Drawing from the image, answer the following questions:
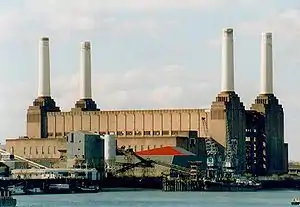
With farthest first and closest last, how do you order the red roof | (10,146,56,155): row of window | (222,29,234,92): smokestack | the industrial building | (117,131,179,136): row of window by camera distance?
(117,131,179,136): row of window < (10,146,56,155): row of window < the red roof < (222,29,234,92): smokestack < the industrial building

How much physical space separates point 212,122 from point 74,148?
2329 centimetres

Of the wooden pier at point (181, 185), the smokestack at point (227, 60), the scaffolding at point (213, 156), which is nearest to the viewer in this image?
the wooden pier at point (181, 185)

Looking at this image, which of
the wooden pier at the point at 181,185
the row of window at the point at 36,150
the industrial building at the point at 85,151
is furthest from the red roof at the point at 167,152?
the row of window at the point at 36,150

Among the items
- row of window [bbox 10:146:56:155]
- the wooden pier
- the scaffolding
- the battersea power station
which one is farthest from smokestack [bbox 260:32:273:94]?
row of window [bbox 10:146:56:155]

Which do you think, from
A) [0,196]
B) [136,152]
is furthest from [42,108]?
[0,196]

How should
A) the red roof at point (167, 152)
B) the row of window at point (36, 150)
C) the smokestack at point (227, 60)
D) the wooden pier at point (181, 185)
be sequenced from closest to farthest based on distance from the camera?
the wooden pier at point (181, 185), the smokestack at point (227, 60), the red roof at point (167, 152), the row of window at point (36, 150)

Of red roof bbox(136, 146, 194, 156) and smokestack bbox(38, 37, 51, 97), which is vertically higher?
smokestack bbox(38, 37, 51, 97)

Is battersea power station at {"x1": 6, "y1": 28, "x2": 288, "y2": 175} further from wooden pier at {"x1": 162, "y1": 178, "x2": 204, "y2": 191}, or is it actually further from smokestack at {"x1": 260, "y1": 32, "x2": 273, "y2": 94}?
wooden pier at {"x1": 162, "y1": 178, "x2": 204, "y2": 191}

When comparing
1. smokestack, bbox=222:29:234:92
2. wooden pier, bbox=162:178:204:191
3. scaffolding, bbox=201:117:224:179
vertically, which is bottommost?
wooden pier, bbox=162:178:204:191

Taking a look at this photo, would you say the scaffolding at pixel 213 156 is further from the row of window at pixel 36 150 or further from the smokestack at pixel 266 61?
the row of window at pixel 36 150

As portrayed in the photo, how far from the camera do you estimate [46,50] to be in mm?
188125

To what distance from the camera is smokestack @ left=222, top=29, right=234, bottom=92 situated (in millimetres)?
177500

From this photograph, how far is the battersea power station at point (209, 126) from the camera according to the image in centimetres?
18400

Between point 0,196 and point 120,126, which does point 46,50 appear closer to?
point 120,126
